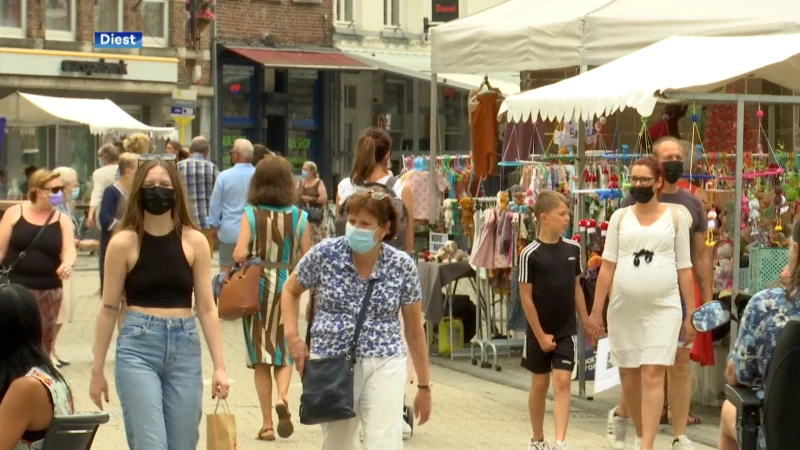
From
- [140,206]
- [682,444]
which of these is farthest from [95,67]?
[140,206]

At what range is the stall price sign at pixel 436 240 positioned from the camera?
14.2 metres

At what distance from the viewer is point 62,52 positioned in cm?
3338

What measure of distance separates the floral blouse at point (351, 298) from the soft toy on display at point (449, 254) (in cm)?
718

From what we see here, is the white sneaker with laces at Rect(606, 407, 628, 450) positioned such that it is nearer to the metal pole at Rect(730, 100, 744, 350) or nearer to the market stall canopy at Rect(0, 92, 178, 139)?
the metal pole at Rect(730, 100, 744, 350)

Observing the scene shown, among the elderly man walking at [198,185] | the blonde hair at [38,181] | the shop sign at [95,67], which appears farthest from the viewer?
the shop sign at [95,67]

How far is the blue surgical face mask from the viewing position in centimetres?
663

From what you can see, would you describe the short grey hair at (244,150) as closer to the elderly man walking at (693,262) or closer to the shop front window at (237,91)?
the elderly man walking at (693,262)

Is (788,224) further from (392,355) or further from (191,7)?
(191,7)

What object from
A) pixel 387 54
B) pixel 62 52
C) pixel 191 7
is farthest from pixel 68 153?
pixel 387 54

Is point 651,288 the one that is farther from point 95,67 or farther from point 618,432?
point 95,67

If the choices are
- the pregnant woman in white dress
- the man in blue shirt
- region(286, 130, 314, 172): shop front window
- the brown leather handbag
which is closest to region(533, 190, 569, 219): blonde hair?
the pregnant woman in white dress

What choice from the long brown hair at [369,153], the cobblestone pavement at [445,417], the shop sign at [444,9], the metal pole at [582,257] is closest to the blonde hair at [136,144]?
the cobblestone pavement at [445,417]

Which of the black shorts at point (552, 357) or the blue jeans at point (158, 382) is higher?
the blue jeans at point (158, 382)
